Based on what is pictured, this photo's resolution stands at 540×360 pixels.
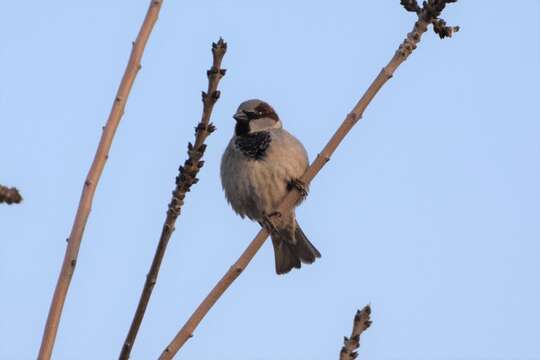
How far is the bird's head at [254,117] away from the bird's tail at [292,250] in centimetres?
82

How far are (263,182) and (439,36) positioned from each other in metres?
2.72

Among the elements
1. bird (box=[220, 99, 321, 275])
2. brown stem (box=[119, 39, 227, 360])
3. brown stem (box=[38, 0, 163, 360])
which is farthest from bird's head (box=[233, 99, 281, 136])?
brown stem (box=[119, 39, 227, 360])

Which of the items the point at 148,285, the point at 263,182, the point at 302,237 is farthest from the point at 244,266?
the point at 302,237

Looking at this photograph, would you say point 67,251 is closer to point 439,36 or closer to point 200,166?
point 200,166

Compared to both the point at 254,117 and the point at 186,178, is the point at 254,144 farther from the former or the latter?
the point at 186,178

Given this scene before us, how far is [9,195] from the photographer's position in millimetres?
1178

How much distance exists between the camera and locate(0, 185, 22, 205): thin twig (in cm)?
116

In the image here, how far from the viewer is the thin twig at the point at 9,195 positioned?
1.16 m

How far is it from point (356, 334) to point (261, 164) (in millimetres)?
3202

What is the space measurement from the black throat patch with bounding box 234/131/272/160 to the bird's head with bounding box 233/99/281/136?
0.33 ft

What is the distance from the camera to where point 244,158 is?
500 centimetres

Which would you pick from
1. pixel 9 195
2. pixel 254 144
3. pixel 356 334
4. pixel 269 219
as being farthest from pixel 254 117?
pixel 9 195

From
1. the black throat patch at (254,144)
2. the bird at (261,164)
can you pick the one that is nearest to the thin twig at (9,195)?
the bird at (261,164)

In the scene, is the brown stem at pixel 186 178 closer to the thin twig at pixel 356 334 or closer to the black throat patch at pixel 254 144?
the thin twig at pixel 356 334
